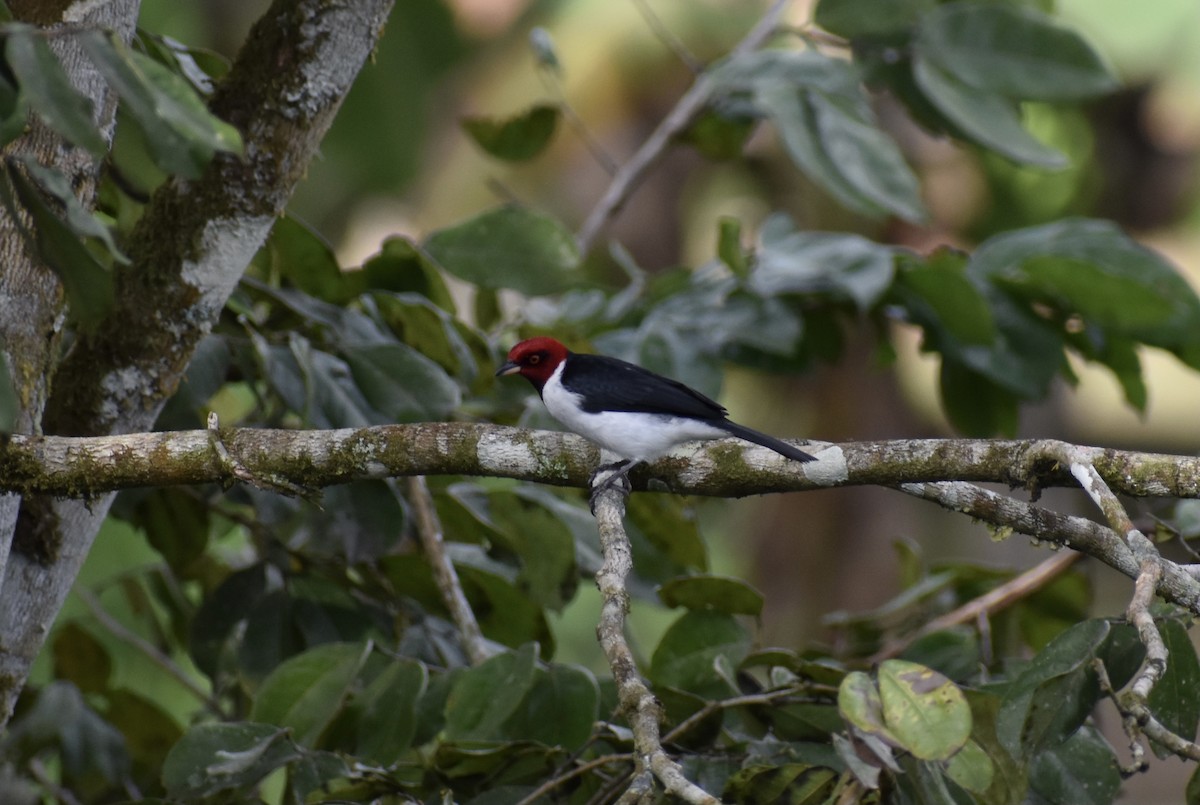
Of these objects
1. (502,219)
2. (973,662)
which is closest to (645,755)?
(973,662)

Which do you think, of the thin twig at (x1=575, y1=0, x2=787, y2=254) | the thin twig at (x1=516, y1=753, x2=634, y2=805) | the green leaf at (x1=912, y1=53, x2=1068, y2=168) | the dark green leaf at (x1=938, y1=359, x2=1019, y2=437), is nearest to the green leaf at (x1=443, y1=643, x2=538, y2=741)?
the thin twig at (x1=516, y1=753, x2=634, y2=805)

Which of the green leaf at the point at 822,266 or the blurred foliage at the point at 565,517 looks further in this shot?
the green leaf at the point at 822,266

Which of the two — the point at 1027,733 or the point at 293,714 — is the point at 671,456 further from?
the point at 293,714

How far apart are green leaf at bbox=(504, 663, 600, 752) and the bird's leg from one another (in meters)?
0.54

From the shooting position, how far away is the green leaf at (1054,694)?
2.04 m

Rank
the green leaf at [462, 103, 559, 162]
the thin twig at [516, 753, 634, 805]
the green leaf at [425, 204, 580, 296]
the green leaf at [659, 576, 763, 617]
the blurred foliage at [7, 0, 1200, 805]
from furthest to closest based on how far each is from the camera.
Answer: the green leaf at [462, 103, 559, 162]
the green leaf at [425, 204, 580, 296]
the green leaf at [659, 576, 763, 617]
the thin twig at [516, 753, 634, 805]
the blurred foliage at [7, 0, 1200, 805]

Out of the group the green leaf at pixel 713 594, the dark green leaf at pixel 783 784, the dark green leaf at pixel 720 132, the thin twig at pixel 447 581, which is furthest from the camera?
the dark green leaf at pixel 720 132

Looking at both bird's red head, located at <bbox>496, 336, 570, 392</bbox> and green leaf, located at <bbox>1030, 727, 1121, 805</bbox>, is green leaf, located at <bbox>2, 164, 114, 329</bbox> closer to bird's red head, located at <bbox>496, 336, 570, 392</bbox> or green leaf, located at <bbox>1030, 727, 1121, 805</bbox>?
bird's red head, located at <bbox>496, 336, 570, 392</bbox>

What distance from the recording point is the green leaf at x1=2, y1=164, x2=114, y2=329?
1.73 metres

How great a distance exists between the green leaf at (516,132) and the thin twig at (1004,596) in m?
→ 2.21

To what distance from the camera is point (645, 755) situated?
68.5 inches

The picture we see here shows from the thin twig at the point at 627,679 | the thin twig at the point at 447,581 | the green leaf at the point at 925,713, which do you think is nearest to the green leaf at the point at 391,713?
the thin twig at the point at 447,581

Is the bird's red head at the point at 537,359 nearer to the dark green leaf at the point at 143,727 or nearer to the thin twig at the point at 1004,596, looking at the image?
the thin twig at the point at 1004,596

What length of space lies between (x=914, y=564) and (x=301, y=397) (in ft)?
7.87
